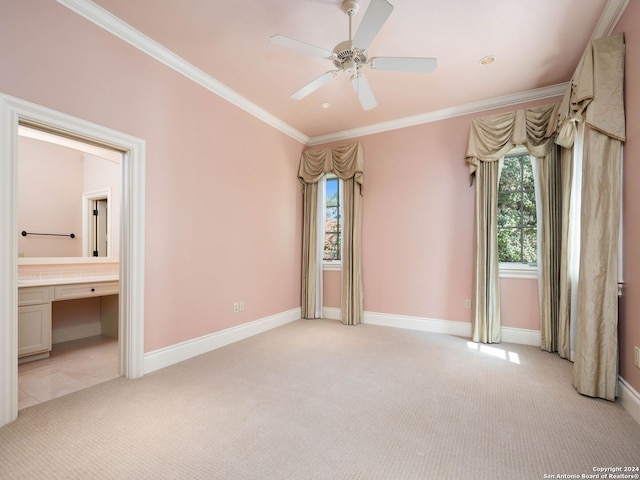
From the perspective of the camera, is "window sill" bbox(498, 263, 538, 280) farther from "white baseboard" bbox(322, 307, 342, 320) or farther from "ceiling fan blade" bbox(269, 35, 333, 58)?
"ceiling fan blade" bbox(269, 35, 333, 58)

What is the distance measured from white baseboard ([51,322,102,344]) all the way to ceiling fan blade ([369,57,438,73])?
14.5 feet

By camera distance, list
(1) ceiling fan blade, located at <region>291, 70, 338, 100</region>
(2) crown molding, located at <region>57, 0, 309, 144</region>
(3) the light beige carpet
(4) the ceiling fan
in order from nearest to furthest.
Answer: (3) the light beige carpet, (4) the ceiling fan, (2) crown molding, located at <region>57, 0, 309, 144</region>, (1) ceiling fan blade, located at <region>291, 70, 338, 100</region>

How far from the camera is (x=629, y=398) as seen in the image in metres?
2.03

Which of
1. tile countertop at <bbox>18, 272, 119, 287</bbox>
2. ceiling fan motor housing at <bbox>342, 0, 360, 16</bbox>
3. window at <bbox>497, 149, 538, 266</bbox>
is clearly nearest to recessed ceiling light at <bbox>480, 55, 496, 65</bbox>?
window at <bbox>497, 149, 538, 266</bbox>

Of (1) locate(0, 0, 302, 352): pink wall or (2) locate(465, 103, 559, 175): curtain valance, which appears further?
(2) locate(465, 103, 559, 175): curtain valance

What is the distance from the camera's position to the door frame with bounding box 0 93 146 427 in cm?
188

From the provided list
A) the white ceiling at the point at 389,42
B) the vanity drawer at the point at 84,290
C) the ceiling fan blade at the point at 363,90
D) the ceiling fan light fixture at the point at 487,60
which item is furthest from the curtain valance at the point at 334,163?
the vanity drawer at the point at 84,290

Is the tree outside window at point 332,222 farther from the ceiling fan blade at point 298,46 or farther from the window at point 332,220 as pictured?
the ceiling fan blade at point 298,46

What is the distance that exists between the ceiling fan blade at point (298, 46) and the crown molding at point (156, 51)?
1.30 m

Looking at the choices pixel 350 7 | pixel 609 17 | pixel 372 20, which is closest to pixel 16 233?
Answer: pixel 372 20

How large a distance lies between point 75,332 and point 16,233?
244 centimetres

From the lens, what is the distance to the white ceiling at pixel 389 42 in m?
2.27

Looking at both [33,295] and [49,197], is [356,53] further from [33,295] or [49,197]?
[49,197]

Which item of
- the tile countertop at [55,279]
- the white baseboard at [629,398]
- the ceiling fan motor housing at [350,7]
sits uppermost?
the ceiling fan motor housing at [350,7]
